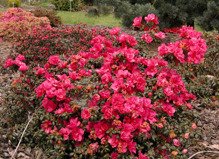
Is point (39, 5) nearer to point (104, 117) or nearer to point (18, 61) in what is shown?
point (18, 61)

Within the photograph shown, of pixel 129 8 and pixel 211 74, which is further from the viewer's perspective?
pixel 129 8

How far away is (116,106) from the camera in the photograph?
14.9ft

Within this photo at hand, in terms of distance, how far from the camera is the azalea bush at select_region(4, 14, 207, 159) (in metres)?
4.57

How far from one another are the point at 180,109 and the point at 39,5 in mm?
15441

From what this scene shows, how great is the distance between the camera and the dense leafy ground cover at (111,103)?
4.58 meters

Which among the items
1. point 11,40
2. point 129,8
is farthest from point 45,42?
point 129,8

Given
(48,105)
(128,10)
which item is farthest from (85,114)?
(128,10)

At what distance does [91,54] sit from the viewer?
5.74 m

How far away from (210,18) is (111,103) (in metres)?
5.78

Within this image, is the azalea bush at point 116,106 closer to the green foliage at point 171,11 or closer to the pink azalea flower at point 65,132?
the pink azalea flower at point 65,132

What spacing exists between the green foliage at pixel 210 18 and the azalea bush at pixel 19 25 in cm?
317

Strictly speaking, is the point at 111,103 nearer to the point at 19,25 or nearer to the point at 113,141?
the point at 113,141

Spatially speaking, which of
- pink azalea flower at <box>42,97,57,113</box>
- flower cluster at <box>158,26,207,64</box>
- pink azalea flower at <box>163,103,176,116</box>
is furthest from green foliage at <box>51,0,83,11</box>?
pink azalea flower at <box>163,103,176,116</box>

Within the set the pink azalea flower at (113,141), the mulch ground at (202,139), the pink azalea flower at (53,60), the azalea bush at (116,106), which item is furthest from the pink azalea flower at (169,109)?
the pink azalea flower at (53,60)
